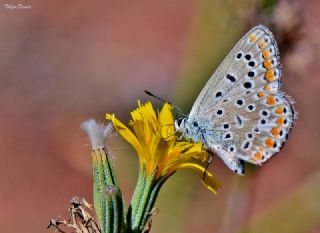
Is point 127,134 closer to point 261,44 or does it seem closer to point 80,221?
point 80,221

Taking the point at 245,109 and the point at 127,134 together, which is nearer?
the point at 127,134

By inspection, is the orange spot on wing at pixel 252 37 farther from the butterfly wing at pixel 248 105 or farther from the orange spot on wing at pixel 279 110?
the orange spot on wing at pixel 279 110

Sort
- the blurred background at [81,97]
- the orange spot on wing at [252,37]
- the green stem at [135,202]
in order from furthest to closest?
1. the blurred background at [81,97]
2. the orange spot on wing at [252,37]
3. the green stem at [135,202]

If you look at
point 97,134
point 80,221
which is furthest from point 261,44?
point 80,221

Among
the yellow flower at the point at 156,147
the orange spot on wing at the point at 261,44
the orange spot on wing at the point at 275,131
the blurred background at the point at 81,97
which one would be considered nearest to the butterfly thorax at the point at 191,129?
the yellow flower at the point at 156,147

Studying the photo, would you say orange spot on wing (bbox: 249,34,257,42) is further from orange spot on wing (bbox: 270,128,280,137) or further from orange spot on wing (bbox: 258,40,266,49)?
orange spot on wing (bbox: 270,128,280,137)

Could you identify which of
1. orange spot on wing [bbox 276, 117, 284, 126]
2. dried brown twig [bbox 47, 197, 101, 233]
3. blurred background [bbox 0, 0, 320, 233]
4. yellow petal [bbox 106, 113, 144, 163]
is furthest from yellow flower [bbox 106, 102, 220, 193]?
blurred background [bbox 0, 0, 320, 233]

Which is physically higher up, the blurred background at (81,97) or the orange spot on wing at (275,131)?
the blurred background at (81,97)

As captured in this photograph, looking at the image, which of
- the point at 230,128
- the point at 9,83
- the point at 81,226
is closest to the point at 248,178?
the point at 230,128
